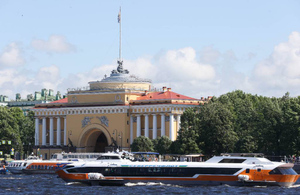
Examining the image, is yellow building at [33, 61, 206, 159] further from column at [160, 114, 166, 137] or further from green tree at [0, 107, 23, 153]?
green tree at [0, 107, 23, 153]

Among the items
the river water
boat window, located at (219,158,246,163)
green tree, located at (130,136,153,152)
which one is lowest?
the river water

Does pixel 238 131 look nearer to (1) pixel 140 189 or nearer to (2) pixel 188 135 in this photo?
(2) pixel 188 135

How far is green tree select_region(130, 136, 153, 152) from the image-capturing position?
380 ft

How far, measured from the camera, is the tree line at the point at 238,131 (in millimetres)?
101312

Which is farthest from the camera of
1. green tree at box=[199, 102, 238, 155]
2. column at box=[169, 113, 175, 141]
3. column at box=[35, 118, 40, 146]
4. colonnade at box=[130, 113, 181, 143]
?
column at box=[35, 118, 40, 146]

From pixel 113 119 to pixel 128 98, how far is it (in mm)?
3768

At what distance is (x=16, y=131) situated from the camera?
139750 millimetres

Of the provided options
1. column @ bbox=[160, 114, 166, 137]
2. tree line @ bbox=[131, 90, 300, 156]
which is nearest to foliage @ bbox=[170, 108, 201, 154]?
tree line @ bbox=[131, 90, 300, 156]

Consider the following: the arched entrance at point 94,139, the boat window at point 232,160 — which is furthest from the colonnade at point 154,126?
the boat window at point 232,160

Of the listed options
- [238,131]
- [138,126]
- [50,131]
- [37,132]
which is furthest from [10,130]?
[238,131]

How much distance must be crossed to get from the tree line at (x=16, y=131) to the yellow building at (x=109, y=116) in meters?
5.21

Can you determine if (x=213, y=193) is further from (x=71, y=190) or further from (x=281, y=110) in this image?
(x=281, y=110)

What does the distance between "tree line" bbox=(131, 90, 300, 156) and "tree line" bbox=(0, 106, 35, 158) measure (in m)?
28.9

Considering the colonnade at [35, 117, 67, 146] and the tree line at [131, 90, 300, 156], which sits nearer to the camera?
the tree line at [131, 90, 300, 156]
